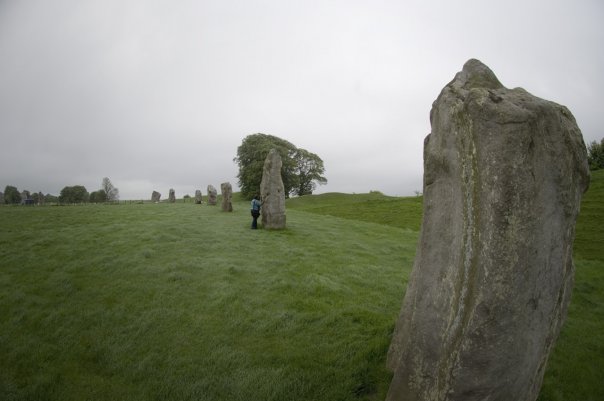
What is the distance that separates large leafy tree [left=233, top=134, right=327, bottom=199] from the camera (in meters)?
53.5

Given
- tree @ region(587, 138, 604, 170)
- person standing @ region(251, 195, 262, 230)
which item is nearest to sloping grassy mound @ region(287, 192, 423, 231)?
person standing @ region(251, 195, 262, 230)

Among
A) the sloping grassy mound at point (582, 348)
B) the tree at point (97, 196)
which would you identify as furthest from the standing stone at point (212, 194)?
the tree at point (97, 196)

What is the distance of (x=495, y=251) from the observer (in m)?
3.41

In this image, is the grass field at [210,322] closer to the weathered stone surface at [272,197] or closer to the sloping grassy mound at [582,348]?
the sloping grassy mound at [582,348]

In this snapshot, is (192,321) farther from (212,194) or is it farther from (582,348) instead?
(212,194)

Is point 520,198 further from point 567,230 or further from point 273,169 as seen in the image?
point 273,169

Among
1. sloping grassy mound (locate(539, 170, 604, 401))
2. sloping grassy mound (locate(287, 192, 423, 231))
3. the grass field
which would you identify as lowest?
sloping grassy mound (locate(539, 170, 604, 401))

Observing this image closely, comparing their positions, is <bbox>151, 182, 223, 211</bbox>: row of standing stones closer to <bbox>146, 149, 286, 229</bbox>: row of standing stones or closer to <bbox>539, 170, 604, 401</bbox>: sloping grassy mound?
<bbox>146, 149, 286, 229</bbox>: row of standing stones

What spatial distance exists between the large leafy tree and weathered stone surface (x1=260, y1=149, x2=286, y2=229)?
25.1 metres

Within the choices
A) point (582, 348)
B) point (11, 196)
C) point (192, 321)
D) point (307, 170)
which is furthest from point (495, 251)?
point (11, 196)

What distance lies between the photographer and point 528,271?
3.46 m

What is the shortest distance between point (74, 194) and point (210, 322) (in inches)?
2816

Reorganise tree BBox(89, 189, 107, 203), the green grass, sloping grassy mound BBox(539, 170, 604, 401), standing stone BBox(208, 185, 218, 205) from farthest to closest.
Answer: tree BBox(89, 189, 107, 203)
standing stone BBox(208, 185, 218, 205)
sloping grassy mound BBox(539, 170, 604, 401)
the green grass

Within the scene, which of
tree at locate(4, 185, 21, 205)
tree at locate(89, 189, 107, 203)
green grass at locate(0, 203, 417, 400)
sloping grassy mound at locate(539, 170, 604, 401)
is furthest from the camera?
tree at locate(89, 189, 107, 203)
